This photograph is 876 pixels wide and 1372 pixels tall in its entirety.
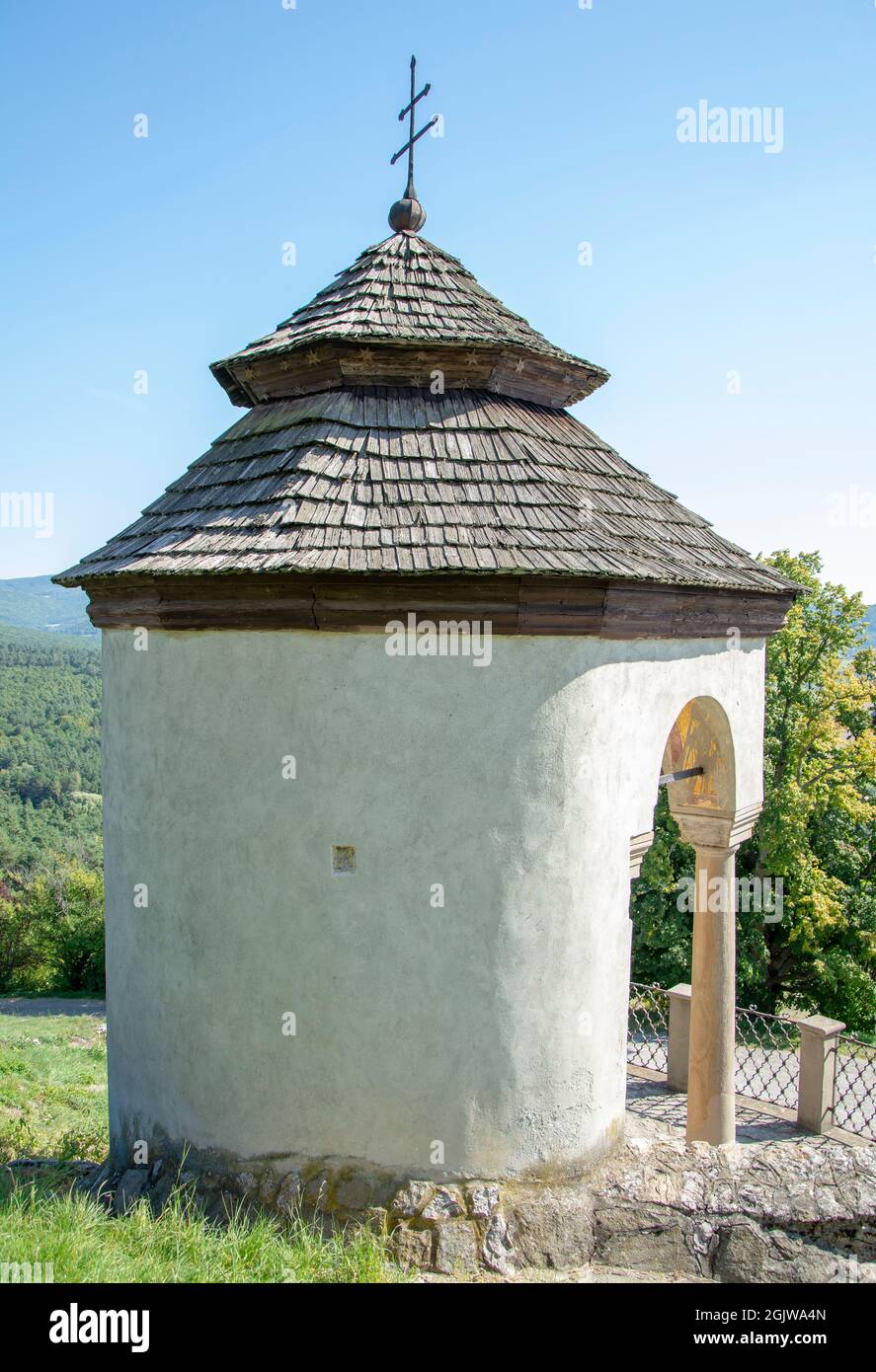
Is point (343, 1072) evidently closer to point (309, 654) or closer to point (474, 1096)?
point (474, 1096)

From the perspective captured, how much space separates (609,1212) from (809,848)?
14562 millimetres

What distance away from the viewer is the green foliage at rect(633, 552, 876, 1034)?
17.1 meters

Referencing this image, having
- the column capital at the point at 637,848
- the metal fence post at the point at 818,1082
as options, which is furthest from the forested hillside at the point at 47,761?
the column capital at the point at 637,848

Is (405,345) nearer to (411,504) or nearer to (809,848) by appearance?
(411,504)

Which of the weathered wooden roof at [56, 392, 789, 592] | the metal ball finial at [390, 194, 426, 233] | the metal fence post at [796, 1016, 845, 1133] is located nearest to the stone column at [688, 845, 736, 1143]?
the metal fence post at [796, 1016, 845, 1133]

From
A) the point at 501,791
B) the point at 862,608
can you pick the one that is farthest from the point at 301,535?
the point at 862,608

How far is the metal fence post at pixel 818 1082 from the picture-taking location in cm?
820

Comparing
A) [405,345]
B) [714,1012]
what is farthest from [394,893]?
[714,1012]

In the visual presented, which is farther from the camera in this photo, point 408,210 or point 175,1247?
point 408,210

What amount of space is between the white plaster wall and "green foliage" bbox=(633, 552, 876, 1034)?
12544 millimetres

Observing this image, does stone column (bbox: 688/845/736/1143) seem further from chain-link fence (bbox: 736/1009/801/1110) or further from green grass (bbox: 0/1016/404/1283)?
green grass (bbox: 0/1016/404/1283)

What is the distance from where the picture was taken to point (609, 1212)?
4.82 m

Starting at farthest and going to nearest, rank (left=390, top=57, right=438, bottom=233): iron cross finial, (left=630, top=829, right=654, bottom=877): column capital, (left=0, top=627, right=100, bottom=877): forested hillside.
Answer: (left=0, top=627, right=100, bottom=877): forested hillside < (left=390, top=57, right=438, bottom=233): iron cross finial < (left=630, top=829, right=654, bottom=877): column capital

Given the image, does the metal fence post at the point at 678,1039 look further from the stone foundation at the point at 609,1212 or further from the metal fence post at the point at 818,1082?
the stone foundation at the point at 609,1212
